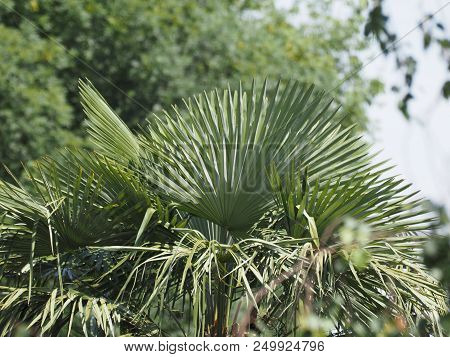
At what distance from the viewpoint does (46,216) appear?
3.73m

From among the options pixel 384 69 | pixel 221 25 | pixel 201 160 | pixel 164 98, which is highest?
pixel 221 25

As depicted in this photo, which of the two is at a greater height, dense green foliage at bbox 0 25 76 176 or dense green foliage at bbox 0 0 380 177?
dense green foliage at bbox 0 0 380 177

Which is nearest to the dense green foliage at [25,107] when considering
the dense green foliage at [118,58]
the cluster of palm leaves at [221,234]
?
the dense green foliage at [118,58]

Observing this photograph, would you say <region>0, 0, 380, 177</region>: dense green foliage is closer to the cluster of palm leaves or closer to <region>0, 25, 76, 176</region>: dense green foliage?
<region>0, 25, 76, 176</region>: dense green foliage

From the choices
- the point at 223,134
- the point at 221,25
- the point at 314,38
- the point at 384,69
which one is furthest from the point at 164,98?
the point at 384,69

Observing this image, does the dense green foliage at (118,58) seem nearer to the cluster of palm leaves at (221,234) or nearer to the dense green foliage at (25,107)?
the dense green foliage at (25,107)

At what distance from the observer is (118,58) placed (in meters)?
11.4

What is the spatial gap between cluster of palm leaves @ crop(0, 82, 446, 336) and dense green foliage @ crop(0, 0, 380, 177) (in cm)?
592

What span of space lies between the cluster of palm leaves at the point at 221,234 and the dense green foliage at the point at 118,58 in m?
5.92

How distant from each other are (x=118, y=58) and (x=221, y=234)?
25.6ft

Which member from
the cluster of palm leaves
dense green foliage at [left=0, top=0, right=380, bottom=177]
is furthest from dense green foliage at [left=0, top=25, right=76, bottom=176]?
the cluster of palm leaves

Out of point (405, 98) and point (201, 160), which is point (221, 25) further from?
point (405, 98)

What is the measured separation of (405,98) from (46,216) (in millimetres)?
2173

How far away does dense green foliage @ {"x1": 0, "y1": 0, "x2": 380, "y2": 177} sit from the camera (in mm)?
9969
